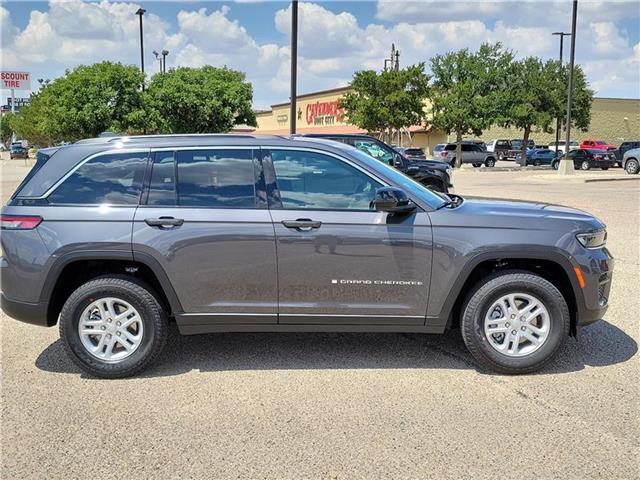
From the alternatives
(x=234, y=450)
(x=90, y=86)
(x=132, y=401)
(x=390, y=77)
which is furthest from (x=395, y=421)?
(x=390, y=77)

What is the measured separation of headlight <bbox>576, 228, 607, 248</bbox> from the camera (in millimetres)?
4703

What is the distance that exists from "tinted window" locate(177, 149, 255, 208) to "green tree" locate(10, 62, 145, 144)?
28.9 m

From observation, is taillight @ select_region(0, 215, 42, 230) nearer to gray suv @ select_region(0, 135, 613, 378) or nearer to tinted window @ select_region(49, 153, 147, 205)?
gray suv @ select_region(0, 135, 613, 378)

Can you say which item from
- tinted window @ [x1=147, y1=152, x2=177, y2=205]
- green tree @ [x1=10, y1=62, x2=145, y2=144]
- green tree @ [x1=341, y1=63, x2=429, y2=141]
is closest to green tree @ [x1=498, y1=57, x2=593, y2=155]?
green tree @ [x1=341, y1=63, x2=429, y2=141]

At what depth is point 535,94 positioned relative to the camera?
43.0m

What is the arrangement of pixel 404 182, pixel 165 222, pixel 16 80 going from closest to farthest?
pixel 165 222, pixel 404 182, pixel 16 80

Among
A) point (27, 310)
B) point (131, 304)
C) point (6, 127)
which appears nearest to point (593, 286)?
point (131, 304)

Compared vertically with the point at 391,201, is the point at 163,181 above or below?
above

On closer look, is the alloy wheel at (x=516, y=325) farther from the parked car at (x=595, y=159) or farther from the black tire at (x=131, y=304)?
the parked car at (x=595, y=159)

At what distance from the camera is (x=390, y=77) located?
44.1m

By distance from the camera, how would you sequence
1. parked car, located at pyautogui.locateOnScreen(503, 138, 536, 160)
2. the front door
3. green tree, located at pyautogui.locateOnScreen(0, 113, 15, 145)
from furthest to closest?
green tree, located at pyautogui.locateOnScreen(0, 113, 15, 145)
parked car, located at pyautogui.locateOnScreen(503, 138, 536, 160)
the front door

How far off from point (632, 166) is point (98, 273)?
3155cm

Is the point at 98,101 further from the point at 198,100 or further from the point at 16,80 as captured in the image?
the point at 16,80

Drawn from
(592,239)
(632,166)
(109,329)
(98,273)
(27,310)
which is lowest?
(109,329)
